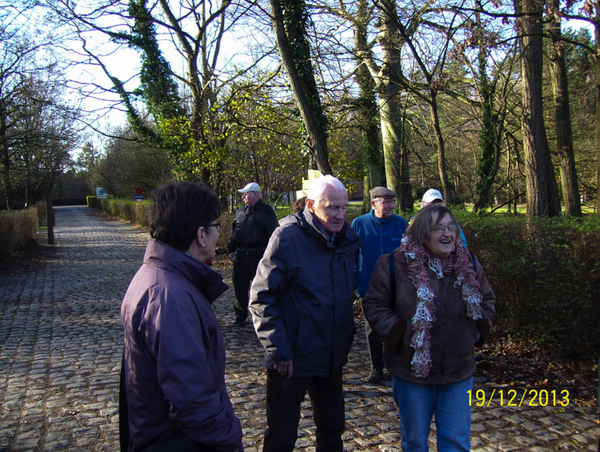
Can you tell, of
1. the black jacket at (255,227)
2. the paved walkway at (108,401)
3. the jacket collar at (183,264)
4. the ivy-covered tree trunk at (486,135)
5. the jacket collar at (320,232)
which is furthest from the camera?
the ivy-covered tree trunk at (486,135)

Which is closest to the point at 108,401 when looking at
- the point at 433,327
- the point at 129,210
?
the point at 433,327

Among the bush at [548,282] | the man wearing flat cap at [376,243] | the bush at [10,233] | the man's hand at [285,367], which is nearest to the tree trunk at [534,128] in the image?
the bush at [548,282]

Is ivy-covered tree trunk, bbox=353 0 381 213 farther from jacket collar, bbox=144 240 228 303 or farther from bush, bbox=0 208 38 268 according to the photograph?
bush, bbox=0 208 38 268

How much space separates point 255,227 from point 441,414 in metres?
4.35

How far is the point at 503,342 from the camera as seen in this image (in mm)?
5465

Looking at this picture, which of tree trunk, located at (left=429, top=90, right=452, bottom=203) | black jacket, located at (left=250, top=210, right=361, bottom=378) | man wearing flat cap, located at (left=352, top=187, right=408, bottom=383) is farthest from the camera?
tree trunk, located at (left=429, top=90, right=452, bottom=203)

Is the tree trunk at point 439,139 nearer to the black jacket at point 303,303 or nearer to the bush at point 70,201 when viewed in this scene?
the black jacket at point 303,303

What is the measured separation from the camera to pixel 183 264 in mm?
1919

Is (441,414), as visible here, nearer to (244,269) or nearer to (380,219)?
(380,219)

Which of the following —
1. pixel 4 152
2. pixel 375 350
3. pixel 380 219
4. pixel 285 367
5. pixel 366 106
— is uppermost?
pixel 366 106

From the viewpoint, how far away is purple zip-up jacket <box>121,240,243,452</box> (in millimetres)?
1742

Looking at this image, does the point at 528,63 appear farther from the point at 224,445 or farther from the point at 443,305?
the point at 224,445

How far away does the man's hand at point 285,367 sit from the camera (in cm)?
278

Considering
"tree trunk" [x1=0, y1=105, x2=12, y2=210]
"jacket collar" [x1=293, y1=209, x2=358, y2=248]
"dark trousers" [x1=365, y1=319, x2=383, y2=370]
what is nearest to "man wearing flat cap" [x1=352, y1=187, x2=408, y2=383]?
"dark trousers" [x1=365, y1=319, x2=383, y2=370]
